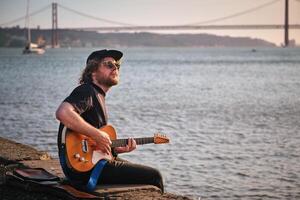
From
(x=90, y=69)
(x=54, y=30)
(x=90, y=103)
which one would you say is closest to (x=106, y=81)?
(x=90, y=69)

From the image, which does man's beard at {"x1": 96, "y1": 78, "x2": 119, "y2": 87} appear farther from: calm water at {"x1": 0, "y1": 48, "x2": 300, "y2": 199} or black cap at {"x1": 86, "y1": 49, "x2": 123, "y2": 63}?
calm water at {"x1": 0, "y1": 48, "x2": 300, "y2": 199}

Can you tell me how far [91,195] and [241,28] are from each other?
11097 cm

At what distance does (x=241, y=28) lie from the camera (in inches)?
4449

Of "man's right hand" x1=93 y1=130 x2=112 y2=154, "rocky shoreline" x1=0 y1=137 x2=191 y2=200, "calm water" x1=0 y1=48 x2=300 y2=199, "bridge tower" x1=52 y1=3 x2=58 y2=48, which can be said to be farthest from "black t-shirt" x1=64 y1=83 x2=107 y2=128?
"bridge tower" x1=52 y1=3 x2=58 y2=48

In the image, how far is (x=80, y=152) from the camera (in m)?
4.18

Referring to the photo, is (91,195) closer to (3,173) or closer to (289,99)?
(3,173)

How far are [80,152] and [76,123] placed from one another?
0.23m

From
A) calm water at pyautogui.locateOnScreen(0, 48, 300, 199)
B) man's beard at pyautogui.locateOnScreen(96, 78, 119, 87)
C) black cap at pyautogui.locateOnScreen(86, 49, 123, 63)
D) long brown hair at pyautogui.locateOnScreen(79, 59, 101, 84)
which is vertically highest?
black cap at pyautogui.locateOnScreen(86, 49, 123, 63)

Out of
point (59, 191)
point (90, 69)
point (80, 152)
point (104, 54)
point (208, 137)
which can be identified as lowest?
point (208, 137)

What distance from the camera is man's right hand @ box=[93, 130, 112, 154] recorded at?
4117mm

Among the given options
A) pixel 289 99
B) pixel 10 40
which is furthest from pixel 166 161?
pixel 10 40

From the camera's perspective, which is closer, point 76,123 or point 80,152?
point 76,123

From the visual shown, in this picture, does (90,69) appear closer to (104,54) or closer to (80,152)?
(104,54)

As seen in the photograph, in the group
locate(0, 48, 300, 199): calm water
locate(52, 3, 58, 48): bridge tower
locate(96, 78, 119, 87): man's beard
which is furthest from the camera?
locate(52, 3, 58, 48): bridge tower
